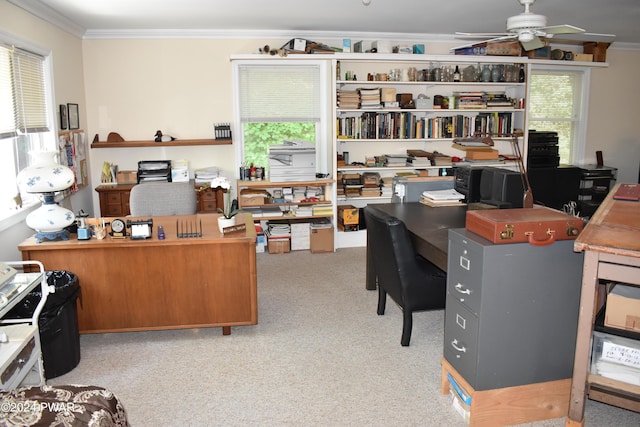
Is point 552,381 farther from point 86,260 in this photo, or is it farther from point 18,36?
point 18,36

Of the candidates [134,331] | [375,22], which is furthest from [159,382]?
[375,22]

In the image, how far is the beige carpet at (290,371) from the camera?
2.78 m

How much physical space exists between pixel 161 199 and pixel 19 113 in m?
1.28

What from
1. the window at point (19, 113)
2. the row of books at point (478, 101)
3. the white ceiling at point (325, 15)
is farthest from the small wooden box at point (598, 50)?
the window at point (19, 113)

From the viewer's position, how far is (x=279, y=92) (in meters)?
6.11

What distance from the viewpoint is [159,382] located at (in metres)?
3.13

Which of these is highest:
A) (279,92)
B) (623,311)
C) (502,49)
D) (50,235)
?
(502,49)

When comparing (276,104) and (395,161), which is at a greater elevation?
(276,104)

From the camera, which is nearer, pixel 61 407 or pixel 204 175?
pixel 61 407

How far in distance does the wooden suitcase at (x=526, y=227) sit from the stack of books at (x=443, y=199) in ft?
5.15

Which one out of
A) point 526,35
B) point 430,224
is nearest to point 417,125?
point 526,35

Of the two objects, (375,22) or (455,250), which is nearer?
(455,250)

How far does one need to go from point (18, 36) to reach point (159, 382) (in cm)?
288

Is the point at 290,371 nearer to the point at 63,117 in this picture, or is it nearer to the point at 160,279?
the point at 160,279
